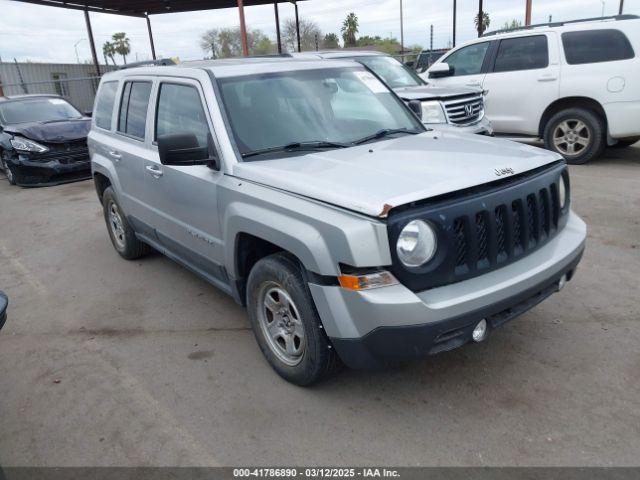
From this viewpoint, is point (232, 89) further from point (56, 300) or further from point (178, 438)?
point (56, 300)

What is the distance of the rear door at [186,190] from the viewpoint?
139 inches

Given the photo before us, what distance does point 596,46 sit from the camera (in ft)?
26.2

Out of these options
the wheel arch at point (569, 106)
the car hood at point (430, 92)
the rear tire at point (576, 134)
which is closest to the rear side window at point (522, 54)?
the wheel arch at point (569, 106)

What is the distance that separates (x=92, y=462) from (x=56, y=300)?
2.53 metres

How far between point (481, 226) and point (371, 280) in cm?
66

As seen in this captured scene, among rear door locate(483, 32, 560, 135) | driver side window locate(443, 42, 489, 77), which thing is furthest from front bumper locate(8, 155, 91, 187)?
rear door locate(483, 32, 560, 135)

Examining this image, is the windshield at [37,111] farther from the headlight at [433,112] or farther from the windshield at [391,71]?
the headlight at [433,112]

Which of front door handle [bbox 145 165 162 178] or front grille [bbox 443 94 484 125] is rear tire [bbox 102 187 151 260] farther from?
front grille [bbox 443 94 484 125]

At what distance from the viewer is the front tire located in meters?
2.82

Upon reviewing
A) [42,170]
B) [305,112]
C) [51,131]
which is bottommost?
[42,170]

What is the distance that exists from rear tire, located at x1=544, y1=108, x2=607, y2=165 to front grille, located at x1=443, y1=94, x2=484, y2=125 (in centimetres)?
124

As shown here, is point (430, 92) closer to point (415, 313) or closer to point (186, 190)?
point (186, 190)

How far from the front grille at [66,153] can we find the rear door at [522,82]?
7552mm

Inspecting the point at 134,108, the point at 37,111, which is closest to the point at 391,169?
the point at 134,108
